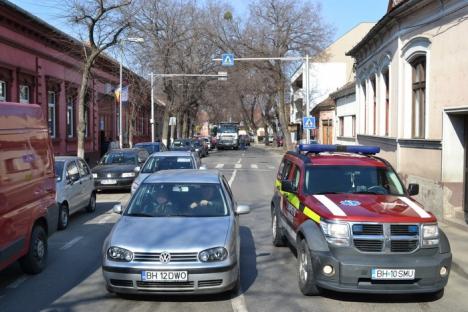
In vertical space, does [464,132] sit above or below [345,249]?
above

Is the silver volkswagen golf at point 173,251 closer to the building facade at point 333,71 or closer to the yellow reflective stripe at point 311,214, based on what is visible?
the yellow reflective stripe at point 311,214

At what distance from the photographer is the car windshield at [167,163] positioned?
15.8 m

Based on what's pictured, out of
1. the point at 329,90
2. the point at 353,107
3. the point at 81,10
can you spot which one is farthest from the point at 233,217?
the point at 329,90

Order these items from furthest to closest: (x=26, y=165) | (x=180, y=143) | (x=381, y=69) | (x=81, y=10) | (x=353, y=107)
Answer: (x=180, y=143) → (x=353, y=107) → (x=81, y=10) → (x=381, y=69) → (x=26, y=165)

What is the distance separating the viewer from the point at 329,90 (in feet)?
197

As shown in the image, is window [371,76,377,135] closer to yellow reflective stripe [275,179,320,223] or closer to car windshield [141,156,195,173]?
car windshield [141,156,195,173]

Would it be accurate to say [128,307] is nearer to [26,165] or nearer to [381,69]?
[26,165]

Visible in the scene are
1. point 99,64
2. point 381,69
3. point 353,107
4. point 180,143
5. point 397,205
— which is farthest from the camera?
point 180,143

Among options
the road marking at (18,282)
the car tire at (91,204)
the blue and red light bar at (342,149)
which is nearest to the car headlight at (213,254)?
the road marking at (18,282)

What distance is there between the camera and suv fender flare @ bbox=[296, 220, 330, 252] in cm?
672

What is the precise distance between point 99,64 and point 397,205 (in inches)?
1334

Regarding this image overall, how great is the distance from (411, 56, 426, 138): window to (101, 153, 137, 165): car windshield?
402 inches

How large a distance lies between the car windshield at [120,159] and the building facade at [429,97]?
9.08 metres

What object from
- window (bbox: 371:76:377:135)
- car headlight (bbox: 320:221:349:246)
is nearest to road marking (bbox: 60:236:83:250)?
car headlight (bbox: 320:221:349:246)
